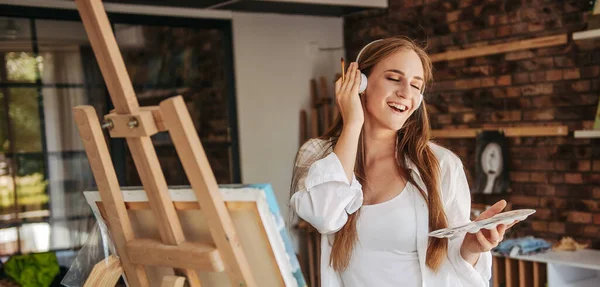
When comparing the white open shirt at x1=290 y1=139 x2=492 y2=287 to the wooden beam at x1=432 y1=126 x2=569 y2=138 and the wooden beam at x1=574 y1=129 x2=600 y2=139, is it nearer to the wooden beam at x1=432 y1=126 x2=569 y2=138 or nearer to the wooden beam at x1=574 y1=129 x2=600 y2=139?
the wooden beam at x1=574 y1=129 x2=600 y2=139

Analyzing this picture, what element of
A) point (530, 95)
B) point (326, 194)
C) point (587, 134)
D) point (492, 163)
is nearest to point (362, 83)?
point (326, 194)

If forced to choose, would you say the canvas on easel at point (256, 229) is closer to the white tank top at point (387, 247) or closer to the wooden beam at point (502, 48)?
the white tank top at point (387, 247)

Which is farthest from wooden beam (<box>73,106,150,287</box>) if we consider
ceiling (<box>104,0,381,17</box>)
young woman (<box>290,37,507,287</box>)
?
ceiling (<box>104,0,381,17</box>)

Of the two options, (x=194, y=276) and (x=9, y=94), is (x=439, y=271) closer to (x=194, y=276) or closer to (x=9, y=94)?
(x=194, y=276)

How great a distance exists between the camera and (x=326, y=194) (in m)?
1.84

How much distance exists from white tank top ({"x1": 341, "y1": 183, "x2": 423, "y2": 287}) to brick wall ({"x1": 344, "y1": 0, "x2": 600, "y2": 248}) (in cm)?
234

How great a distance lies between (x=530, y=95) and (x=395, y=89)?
247 cm

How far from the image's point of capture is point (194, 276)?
171 cm

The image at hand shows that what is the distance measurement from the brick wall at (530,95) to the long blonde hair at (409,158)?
2163 millimetres

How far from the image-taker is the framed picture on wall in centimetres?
436

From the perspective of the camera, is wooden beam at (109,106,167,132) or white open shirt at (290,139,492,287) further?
white open shirt at (290,139,492,287)

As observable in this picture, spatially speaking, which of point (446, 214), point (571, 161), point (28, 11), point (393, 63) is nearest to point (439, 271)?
point (446, 214)

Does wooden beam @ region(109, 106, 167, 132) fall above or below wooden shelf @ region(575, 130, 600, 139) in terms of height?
above

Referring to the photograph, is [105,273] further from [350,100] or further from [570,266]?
[570,266]
